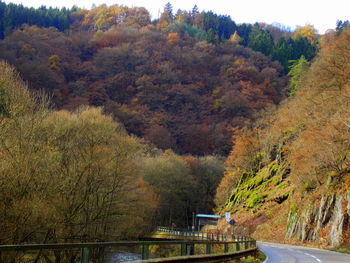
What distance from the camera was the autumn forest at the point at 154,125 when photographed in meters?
27.8

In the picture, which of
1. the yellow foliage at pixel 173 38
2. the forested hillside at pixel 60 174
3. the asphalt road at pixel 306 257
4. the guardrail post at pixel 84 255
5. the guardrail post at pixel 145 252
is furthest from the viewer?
the yellow foliage at pixel 173 38

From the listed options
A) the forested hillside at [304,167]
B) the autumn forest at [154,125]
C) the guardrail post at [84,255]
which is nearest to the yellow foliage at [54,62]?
the autumn forest at [154,125]

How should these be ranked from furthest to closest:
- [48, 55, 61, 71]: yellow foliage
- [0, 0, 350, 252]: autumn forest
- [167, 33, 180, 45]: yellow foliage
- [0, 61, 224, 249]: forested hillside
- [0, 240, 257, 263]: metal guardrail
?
[167, 33, 180, 45]: yellow foliage, [48, 55, 61, 71]: yellow foliage, [0, 0, 350, 252]: autumn forest, [0, 61, 224, 249]: forested hillside, [0, 240, 257, 263]: metal guardrail

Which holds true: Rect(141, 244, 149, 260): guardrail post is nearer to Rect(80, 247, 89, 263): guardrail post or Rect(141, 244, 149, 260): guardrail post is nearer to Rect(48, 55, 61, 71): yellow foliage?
Rect(80, 247, 89, 263): guardrail post

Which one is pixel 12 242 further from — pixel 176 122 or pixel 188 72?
pixel 188 72

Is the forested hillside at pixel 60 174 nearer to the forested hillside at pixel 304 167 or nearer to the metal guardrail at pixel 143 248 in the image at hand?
the metal guardrail at pixel 143 248

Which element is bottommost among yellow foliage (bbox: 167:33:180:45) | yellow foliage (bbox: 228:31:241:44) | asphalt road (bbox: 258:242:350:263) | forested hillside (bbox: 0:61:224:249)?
asphalt road (bbox: 258:242:350:263)

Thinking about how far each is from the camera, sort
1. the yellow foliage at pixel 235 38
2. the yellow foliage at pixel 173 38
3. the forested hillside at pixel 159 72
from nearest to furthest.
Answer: the forested hillside at pixel 159 72, the yellow foliage at pixel 173 38, the yellow foliage at pixel 235 38

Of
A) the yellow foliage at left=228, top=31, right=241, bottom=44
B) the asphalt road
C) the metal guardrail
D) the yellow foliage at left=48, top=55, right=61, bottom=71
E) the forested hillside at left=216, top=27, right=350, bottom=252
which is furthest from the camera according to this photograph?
the yellow foliage at left=228, top=31, right=241, bottom=44

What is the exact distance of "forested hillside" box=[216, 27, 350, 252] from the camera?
3484 cm

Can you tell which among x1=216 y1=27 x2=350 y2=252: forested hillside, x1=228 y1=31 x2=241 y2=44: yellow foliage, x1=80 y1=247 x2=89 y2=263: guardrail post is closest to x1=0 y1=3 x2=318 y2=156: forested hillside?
x1=228 y1=31 x2=241 y2=44: yellow foliage

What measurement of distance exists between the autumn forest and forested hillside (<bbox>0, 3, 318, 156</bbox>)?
42 cm

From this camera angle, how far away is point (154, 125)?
117000 millimetres

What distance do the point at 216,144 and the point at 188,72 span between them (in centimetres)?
3787
